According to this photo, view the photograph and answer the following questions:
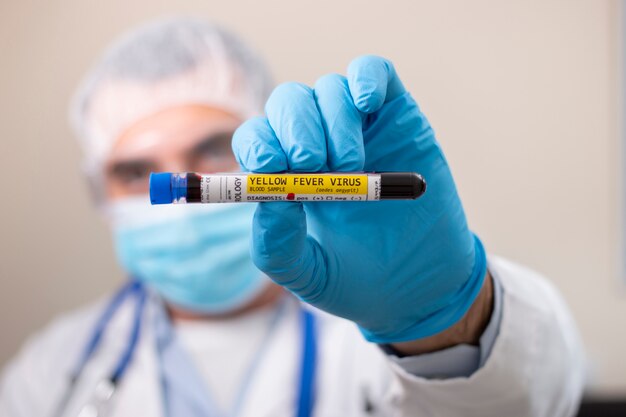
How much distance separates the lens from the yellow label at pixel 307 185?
558 millimetres

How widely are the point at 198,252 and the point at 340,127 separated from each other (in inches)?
21.3

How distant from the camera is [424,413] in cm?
82

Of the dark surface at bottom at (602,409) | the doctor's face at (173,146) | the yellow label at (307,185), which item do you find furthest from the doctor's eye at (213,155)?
the dark surface at bottom at (602,409)

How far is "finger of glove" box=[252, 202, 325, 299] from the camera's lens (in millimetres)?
578

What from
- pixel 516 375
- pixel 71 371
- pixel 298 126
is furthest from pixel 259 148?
pixel 71 371

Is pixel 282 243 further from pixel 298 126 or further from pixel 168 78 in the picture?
pixel 168 78

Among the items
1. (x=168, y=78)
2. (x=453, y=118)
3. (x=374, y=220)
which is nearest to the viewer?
(x=374, y=220)

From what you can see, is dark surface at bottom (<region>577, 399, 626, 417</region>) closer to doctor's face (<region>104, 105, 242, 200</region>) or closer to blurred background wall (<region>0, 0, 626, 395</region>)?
blurred background wall (<region>0, 0, 626, 395</region>)

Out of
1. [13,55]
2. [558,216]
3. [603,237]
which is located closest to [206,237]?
[13,55]

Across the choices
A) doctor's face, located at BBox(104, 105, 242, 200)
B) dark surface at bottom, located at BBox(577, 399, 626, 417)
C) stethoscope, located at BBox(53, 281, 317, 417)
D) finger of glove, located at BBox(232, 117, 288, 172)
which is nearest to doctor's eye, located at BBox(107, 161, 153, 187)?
doctor's face, located at BBox(104, 105, 242, 200)

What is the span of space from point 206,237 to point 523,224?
2.66 ft

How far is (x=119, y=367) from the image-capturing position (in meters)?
1.05

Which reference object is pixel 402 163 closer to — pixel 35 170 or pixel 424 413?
pixel 424 413

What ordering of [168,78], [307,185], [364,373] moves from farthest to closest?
[168,78] < [364,373] < [307,185]
